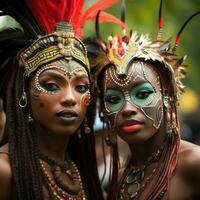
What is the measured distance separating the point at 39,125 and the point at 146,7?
3777 mm

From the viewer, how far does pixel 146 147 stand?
257 inches

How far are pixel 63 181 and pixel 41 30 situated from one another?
120cm

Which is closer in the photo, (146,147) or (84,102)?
(84,102)

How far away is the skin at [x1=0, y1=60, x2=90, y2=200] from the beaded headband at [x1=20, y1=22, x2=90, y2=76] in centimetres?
6

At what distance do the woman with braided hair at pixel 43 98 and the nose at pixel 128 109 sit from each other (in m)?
0.30

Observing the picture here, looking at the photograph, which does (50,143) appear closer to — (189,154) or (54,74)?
(54,74)

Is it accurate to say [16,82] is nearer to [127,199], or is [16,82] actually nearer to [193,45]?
[127,199]

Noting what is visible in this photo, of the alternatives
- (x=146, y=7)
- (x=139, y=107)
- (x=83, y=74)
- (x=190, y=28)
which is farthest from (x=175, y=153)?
(x=190, y=28)

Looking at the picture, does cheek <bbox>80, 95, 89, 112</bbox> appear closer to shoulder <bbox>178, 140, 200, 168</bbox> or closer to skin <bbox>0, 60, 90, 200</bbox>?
skin <bbox>0, 60, 90, 200</bbox>

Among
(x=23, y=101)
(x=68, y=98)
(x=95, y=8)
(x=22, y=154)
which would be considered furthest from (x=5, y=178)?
(x=95, y=8)

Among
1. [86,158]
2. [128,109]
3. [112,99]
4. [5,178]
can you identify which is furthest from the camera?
[86,158]

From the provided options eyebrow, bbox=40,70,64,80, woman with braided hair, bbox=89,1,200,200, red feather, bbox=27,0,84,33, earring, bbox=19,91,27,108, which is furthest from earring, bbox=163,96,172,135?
earring, bbox=19,91,27,108

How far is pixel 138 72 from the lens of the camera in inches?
254

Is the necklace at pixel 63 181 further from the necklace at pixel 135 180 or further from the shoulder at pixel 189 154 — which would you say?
the shoulder at pixel 189 154
